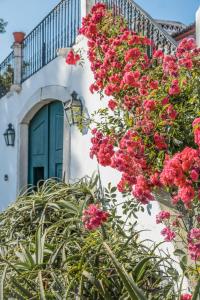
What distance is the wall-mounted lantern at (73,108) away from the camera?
5.60m

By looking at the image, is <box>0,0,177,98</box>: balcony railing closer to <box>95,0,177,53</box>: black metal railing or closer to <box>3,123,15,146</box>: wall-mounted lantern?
<box>95,0,177,53</box>: black metal railing

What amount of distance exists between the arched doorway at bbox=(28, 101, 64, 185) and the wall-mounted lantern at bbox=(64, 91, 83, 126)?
2.99ft

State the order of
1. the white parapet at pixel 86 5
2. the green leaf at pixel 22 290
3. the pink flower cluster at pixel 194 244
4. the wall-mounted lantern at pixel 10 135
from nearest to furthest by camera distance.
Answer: the pink flower cluster at pixel 194 244 → the green leaf at pixel 22 290 → the white parapet at pixel 86 5 → the wall-mounted lantern at pixel 10 135

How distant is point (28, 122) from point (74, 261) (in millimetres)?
5406

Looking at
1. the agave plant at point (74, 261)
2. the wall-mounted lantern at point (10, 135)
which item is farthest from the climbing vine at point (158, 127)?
the wall-mounted lantern at point (10, 135)

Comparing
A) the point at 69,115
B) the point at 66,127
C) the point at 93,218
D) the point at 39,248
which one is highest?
the point at 69,115

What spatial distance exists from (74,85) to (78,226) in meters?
2.61

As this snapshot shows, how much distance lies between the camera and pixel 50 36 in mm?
7605

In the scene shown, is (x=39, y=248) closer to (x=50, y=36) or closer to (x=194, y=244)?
(x=194, y=244)

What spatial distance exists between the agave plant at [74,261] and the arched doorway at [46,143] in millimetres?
2314

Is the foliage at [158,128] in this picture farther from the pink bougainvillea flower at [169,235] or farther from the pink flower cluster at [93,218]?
the pink flower cluster at [93,218]

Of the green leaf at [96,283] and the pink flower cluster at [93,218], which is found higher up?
the pink flower cluster at [93,218]

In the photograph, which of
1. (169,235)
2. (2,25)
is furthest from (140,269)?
(2,25)

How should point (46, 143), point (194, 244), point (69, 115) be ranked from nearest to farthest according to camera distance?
point (194, 244), point (69, 115), point (46, 143)
